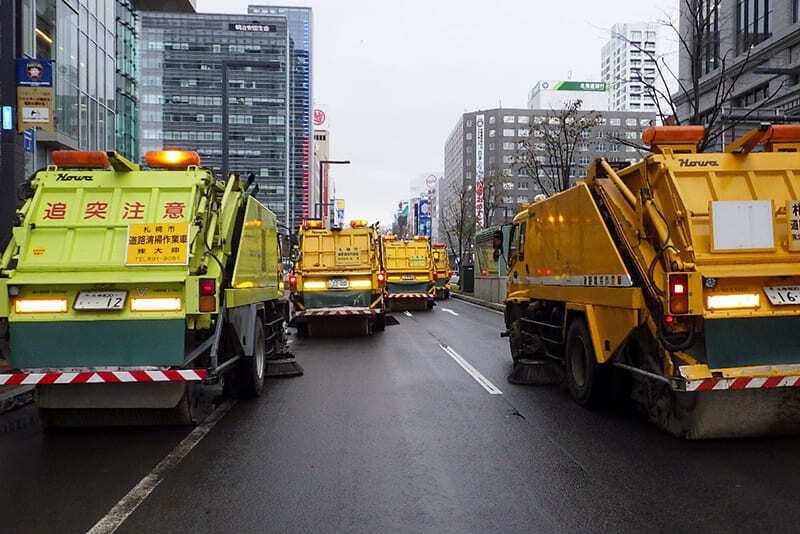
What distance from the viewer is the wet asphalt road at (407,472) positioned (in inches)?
157

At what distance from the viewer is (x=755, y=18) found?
2988 centimetres

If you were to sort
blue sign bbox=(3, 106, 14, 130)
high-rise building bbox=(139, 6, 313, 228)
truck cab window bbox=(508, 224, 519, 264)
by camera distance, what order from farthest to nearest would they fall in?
1. high-rise building bbox=(139, 6, 313, 228)
2. truck cab window bbox=(508, 224, 519, 264)
3. blue sign bbox=(3, 106, 14, 130)

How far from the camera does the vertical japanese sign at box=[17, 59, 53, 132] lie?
948 centimetres

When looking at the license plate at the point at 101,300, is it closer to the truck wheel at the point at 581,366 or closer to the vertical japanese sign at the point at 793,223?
the truck wheel at the point at 581,366

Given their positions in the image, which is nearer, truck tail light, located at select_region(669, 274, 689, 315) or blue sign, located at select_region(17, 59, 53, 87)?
truck tail light, located at select_region(669, 274, 689, 315)

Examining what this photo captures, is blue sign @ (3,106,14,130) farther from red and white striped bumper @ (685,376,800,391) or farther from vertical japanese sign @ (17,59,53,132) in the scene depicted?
red and white striped bumper @ (685,376,800,391)

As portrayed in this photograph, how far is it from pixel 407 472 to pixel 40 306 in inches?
143

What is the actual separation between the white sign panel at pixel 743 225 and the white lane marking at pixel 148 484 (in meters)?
4.98

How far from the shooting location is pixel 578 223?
7227 mm

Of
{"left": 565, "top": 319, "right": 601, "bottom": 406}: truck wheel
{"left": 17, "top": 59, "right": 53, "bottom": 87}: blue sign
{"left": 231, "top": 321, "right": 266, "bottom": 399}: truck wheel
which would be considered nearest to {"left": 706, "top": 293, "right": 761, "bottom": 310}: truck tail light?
{"left": 565, "top": 319, "right": 601, "bottom": 406}: truck wheel

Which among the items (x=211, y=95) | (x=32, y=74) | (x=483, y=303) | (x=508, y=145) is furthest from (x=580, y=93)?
(x=32, y=74)

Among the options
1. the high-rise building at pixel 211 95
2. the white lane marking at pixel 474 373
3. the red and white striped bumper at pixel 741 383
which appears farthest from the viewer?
the high-rise building at pixel 211 95

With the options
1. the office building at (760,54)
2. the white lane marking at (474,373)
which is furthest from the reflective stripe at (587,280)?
the office building at (760,54)

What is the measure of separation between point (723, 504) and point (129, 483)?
4.15 m
